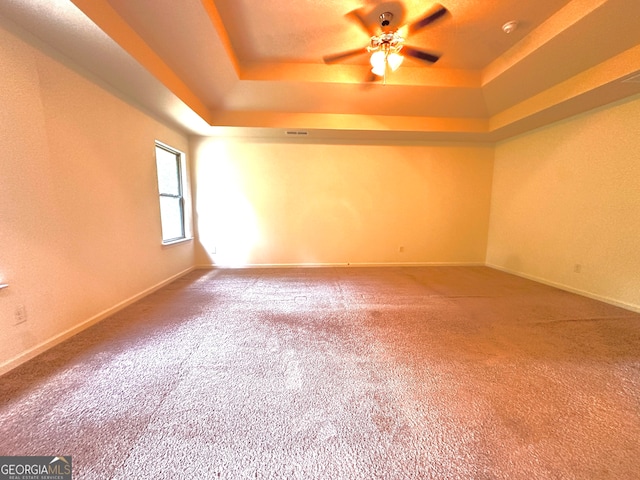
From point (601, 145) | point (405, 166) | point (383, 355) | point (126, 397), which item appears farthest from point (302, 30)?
point (601, 145)

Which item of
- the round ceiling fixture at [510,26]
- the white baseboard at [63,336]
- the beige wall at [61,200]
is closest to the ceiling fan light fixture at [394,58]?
the round ceiling fixture at [510,26]

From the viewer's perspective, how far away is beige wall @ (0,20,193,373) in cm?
157

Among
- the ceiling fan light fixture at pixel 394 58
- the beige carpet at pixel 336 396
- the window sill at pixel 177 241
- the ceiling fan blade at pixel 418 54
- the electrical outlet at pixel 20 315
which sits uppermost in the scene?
the ceiling fan blade at pixel 418 54

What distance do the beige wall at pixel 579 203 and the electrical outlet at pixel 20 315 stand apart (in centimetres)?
585

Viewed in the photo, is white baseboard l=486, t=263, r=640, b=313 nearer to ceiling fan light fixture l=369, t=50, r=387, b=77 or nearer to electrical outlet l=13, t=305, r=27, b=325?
ceiling fan light fixture l=369, t=50, r=387, b=77

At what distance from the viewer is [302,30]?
2461 mm

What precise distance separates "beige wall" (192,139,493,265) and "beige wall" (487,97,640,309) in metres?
0.63

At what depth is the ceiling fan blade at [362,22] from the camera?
6.95ft

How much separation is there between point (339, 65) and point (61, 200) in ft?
11.3

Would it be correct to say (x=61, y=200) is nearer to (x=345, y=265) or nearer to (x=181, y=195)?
(x=181, y=195)

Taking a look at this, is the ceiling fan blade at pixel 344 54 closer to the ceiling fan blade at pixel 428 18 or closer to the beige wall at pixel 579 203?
the ceiling fan blade at pixel 428 18

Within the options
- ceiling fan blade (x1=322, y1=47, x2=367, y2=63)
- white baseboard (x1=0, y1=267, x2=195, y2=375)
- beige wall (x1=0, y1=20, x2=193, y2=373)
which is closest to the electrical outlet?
beige wall (x1=0, y1=20, x2=193, y2=373)

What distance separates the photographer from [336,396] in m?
1.33

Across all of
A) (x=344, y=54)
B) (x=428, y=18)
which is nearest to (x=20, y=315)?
(x=344, y=54)
